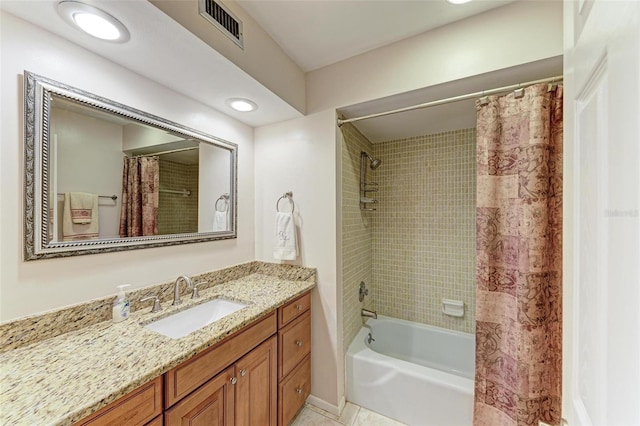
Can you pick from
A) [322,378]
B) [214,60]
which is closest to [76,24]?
[214,60]

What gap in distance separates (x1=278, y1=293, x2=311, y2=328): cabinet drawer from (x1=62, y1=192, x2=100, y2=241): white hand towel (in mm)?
1044

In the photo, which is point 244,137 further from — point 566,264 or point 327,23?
point 566,264

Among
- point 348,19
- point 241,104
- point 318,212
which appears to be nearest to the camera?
point 348,19

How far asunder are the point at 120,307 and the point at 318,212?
124 centimetres

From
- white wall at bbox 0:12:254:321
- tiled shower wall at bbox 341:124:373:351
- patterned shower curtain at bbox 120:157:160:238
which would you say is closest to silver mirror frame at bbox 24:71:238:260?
white wall at bbox 0:12:254:321

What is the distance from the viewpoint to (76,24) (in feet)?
3.28

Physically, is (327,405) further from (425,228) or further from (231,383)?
(425,228)

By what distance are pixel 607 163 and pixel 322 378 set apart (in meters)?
1.99

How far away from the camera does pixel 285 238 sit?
1.91 m

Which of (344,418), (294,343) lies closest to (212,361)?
(294,343)

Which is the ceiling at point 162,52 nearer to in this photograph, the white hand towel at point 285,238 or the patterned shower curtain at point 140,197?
the patterned shower curtain at point 140,197

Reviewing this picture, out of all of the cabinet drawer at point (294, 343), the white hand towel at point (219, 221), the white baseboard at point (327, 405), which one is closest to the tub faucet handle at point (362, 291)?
the cabinet drawer at point (294, 343)

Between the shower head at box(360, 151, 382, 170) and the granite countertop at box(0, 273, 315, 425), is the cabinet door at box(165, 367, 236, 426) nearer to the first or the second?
the granite countertop at box(0, 273, 315, 425)

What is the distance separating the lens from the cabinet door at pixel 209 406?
0.95m
